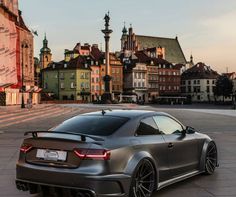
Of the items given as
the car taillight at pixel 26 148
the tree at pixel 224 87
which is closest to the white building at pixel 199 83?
the tree at pixel 224 87

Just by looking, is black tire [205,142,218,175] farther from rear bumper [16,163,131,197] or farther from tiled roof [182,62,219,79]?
tiled roof [182,62,219,79]

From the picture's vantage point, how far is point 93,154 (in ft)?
19.5

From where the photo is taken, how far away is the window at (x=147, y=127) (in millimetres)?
6964

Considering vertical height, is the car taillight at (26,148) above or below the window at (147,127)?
below

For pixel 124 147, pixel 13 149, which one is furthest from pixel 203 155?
pixel 13 149

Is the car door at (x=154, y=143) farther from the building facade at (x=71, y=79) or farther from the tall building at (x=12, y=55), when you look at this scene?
the building facade at (x=71, y=79)

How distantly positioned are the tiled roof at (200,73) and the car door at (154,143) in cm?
14487

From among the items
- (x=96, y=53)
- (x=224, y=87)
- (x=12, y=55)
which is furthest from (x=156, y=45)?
(x=12, y=55)

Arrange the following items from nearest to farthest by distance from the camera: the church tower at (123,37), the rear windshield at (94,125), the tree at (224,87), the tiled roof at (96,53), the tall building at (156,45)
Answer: the rear windshield at (94,125), the tree at (224,87), the tiled roof at (96,53), the tall building at (156,45), the church tower at (123,37)

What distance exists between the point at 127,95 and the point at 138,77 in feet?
27.6

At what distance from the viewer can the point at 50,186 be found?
607cm

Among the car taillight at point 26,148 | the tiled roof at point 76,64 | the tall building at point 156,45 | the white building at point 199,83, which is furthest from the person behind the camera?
the tall building at point 156,45

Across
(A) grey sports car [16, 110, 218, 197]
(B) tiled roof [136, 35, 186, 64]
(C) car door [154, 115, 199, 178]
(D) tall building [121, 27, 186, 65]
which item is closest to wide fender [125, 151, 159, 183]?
(A) grey sports car [16, 110, 218, 197]

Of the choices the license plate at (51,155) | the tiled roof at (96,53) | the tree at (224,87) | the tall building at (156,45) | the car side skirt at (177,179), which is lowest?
the car side skirt at (177,179)
